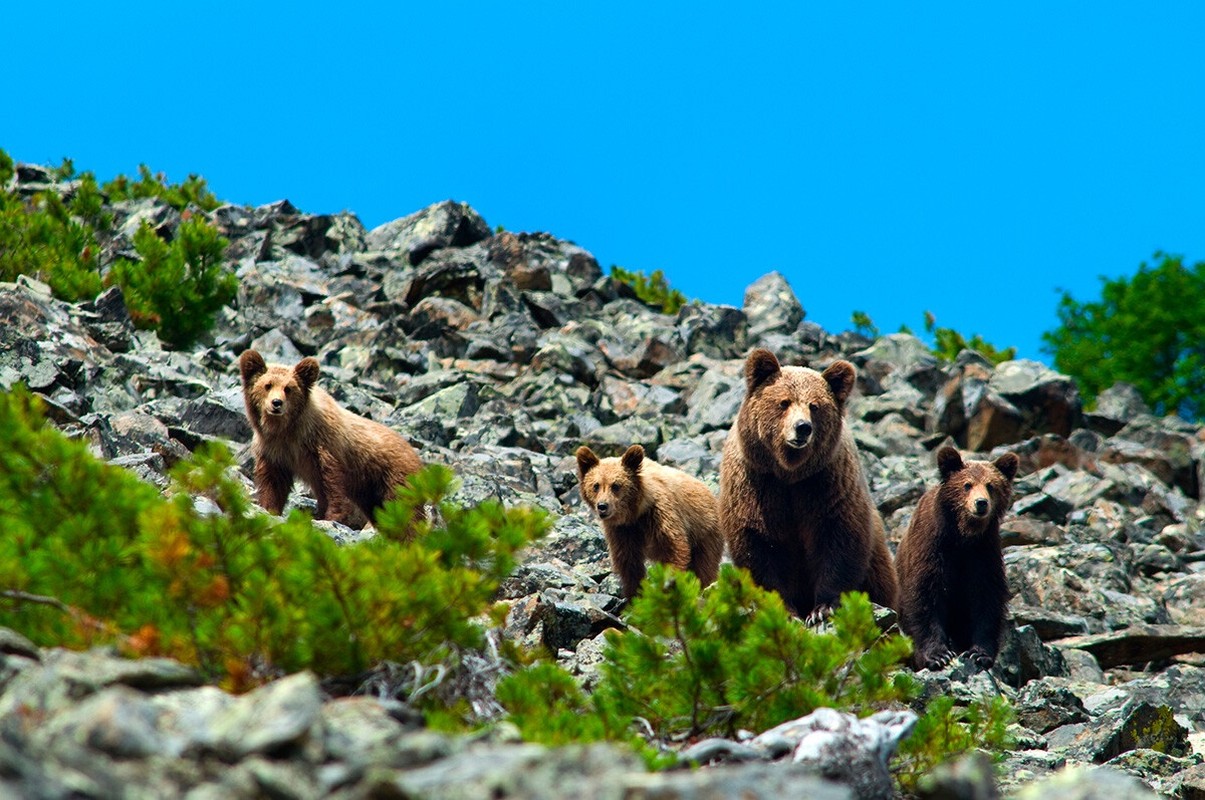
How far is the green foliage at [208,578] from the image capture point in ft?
14.8

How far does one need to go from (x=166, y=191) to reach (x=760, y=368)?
23.0 meters

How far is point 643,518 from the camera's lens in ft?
35.9

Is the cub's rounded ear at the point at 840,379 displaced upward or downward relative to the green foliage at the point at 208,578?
upward

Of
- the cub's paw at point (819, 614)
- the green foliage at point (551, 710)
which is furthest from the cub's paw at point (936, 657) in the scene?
the green foliage at point (551, 710)

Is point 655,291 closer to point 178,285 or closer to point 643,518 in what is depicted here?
point 178,285

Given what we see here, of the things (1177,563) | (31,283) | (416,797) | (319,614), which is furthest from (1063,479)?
(416,797)

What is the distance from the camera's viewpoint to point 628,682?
18.9 ft

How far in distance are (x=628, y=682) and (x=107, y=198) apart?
85.4 ft

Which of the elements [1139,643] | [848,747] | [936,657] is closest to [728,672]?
[848,747]

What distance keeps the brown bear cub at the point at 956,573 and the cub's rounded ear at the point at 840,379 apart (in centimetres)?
97

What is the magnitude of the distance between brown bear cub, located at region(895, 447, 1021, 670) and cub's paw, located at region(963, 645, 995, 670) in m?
0.01

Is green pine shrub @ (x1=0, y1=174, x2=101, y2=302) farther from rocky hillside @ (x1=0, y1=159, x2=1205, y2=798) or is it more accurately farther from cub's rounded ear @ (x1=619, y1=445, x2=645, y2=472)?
cub's rounded ear @ (x1=619, y1=445, x2=645, y2=472)

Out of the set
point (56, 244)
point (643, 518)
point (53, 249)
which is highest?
point (56, 244)

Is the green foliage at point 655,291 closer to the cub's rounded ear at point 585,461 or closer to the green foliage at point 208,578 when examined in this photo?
the cub's rounded ear at point 585,461
